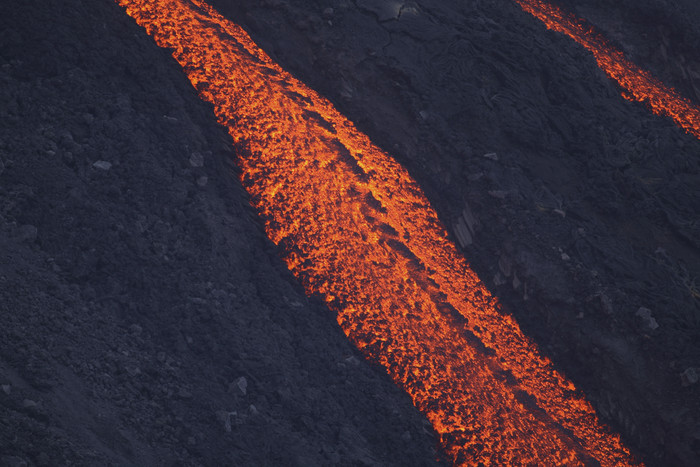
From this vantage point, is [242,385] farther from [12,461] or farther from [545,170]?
[545,170]

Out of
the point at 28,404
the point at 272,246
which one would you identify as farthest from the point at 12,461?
the point at 272,246

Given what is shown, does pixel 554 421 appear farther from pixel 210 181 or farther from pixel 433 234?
pixel 210 181

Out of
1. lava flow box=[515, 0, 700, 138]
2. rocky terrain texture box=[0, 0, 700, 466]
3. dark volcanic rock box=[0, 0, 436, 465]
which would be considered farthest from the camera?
lava flow box=[515, 0, 700, 138]

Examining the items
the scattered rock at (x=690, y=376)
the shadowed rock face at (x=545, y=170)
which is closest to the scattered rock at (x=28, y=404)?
the shadowed rock face at (x=545, y=170)

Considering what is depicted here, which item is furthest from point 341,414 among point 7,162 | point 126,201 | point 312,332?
point 7,162

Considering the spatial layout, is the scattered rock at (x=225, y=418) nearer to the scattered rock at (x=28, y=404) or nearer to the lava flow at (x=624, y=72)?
the scattered rock at (x=28, y=404)

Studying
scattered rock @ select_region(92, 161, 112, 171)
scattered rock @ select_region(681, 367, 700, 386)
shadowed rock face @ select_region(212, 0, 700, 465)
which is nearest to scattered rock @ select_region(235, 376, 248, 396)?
scattered rock @ select_region(92, 161, 112, 171)

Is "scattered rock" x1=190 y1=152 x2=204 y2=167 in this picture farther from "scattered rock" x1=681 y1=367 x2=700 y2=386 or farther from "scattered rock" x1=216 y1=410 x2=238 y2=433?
"scattered rock" x1=681 y1=367 x2=700 y2=386
